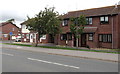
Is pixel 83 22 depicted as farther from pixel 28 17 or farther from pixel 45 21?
pixel 28 17

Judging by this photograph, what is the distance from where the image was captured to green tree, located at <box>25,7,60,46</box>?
22925 mm

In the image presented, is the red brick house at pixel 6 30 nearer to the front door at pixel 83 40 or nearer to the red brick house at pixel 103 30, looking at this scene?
the front door at pixel 83 40

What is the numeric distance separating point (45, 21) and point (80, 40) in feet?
26.2

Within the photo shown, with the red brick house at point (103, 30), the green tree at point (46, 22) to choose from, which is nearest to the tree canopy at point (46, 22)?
the green tree at point (46, 22)

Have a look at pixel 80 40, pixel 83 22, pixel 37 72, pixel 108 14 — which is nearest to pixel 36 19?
pixel 83 22

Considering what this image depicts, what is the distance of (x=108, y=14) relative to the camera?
24281 millimetres

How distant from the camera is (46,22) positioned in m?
23.4

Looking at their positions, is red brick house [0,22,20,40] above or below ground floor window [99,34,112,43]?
above

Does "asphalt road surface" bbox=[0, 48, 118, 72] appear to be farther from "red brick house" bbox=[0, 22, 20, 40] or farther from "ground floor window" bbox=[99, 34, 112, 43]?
"red brick house" bbox=[0, 22, 20, 40]

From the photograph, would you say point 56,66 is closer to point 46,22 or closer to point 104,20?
point 46,22

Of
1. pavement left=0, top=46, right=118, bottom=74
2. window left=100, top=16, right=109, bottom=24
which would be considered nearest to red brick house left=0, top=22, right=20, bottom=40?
window left=100, top=16, right=109, bottom=24

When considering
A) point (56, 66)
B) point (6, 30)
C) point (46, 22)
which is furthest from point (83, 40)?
point (6, 30)

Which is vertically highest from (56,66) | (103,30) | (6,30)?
(6,30)

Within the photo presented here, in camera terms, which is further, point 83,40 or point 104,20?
point 83,40
